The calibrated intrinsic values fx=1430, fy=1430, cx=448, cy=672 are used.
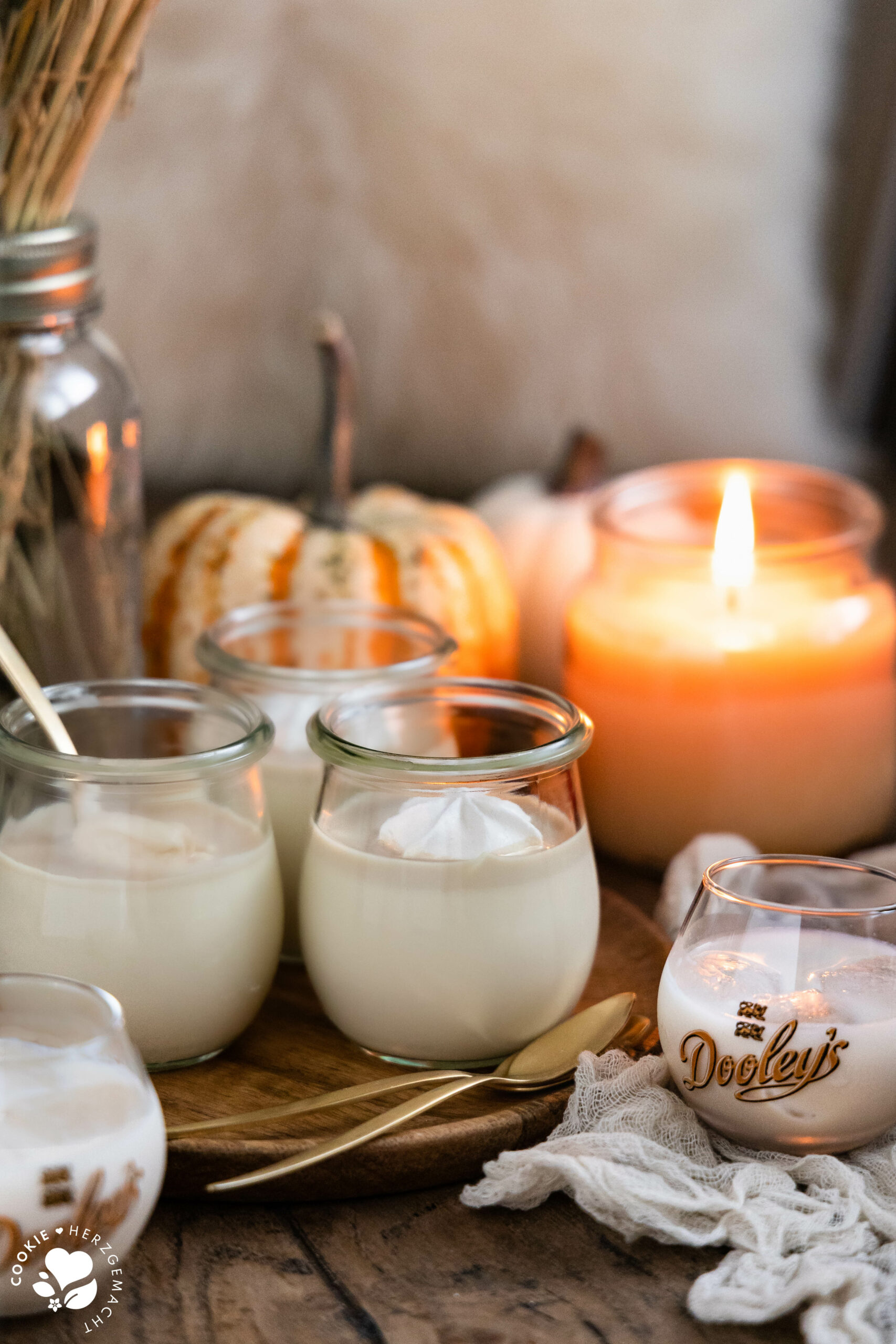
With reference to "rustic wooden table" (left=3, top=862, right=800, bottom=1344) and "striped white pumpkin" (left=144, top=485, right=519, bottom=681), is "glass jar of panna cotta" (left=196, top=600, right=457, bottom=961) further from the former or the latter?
"rustic wooden table" (left=3, top=862, right=800, bottom=1344)

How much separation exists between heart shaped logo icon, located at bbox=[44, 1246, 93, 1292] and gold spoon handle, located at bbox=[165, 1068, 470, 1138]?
0.10 m

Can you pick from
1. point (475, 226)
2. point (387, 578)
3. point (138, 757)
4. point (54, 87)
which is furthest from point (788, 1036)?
point (475, 226)

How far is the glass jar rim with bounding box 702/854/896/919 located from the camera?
70 centimetres

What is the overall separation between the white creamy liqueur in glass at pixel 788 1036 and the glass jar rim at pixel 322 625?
12.0 inches

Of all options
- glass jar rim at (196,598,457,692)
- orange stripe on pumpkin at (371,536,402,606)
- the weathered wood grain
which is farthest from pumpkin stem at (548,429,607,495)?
the weathered wood grain

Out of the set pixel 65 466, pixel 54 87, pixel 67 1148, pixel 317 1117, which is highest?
pixel 54 87

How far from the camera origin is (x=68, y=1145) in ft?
1.90

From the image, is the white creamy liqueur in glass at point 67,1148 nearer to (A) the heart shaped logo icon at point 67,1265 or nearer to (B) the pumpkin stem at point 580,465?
(A) the heart shaped logo icon at point 67,1265

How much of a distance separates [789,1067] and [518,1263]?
158mm

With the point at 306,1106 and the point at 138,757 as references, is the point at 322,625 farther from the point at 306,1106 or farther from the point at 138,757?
the point at 306,1106

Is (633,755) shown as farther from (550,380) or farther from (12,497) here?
(550,380)

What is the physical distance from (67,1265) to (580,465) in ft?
3.31

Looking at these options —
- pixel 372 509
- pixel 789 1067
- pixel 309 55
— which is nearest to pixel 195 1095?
pixel 789 1067

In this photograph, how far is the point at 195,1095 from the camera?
2.51ft
